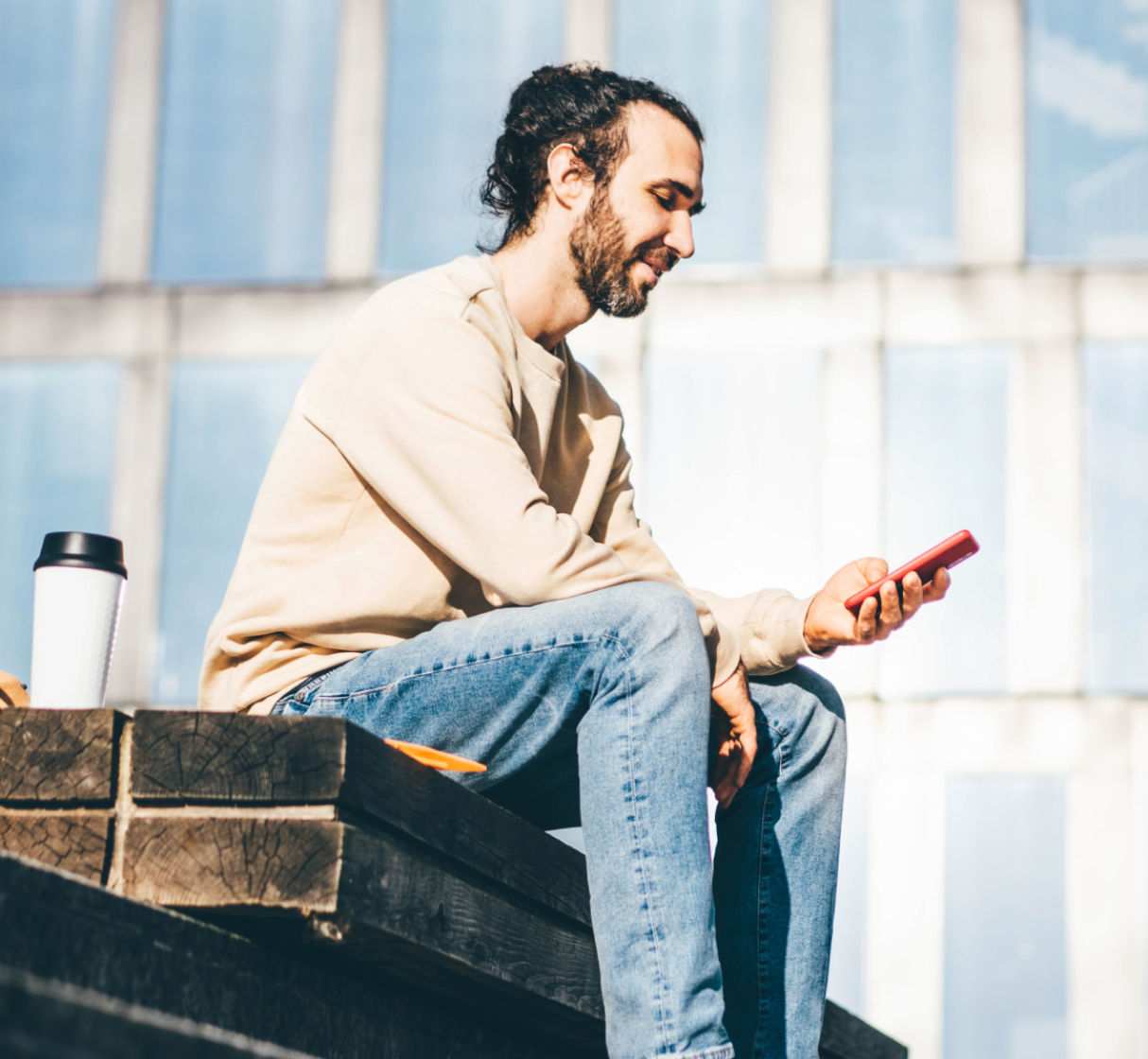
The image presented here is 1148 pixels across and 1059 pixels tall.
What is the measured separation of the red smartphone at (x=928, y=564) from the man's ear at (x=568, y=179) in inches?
29.6

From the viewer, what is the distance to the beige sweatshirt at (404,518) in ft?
6.37

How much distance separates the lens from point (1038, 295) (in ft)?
24.2

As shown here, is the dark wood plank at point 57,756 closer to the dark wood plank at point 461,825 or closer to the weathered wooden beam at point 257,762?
the weathered wooden beam at point 257,762

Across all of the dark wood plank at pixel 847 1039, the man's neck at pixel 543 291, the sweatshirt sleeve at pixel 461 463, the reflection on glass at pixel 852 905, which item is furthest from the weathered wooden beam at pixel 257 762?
the reflection on glass at pixel 852 905

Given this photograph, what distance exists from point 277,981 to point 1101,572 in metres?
6.09

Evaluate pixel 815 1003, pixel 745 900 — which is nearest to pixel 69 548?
pixel 745 900

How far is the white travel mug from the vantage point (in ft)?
6.21

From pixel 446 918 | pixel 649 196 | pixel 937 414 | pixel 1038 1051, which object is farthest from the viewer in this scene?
pixel 937 414

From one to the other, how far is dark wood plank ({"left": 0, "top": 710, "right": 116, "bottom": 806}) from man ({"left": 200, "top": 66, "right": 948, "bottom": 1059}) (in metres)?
0.43

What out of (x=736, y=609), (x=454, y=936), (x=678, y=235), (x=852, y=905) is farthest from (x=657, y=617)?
(x=852, y=905)

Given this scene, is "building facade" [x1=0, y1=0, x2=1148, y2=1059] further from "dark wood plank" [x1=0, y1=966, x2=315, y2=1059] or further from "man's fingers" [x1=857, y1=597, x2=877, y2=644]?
"dark wood plank" [x1=0, y1=966, x2=315, y2=1059]

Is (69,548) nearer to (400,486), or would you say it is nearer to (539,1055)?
(400,486)

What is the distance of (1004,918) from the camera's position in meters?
6.95

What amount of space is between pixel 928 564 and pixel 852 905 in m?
5.09
